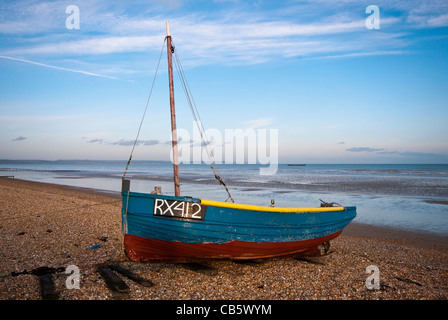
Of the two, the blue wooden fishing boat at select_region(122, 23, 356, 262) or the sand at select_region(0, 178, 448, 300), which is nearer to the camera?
the sand at select_region(0, 178, 448, 300)

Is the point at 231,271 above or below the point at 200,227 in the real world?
below

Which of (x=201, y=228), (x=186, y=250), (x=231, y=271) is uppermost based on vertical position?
(x=201, y=228)

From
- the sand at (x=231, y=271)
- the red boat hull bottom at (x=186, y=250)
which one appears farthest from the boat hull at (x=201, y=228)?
the sand at (x=231, y=271)

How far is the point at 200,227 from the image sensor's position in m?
6.90

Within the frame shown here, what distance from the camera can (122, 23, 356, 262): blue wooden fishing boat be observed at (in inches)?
266

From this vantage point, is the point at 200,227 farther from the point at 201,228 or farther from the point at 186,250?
the point at 186,250

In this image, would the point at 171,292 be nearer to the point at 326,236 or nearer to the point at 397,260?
the point at 326,236

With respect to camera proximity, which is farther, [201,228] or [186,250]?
[186,250]

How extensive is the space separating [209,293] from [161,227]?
6.12 feet

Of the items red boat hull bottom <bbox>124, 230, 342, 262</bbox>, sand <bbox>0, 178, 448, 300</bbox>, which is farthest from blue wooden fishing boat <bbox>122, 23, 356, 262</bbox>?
sand <bbox>0, 178, 448, 300</bbox>

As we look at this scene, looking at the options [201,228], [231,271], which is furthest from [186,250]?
[231,271]

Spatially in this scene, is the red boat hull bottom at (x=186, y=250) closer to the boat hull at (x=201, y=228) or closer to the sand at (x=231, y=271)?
the boat hull at (x=201, y=228)

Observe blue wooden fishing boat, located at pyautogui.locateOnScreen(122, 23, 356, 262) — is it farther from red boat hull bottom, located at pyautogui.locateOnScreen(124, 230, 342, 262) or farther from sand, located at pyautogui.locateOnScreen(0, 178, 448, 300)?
sand, located at pyautogui.locateOnScreen(0, 178, 448, 300)

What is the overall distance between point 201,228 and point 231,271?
1.40 m
